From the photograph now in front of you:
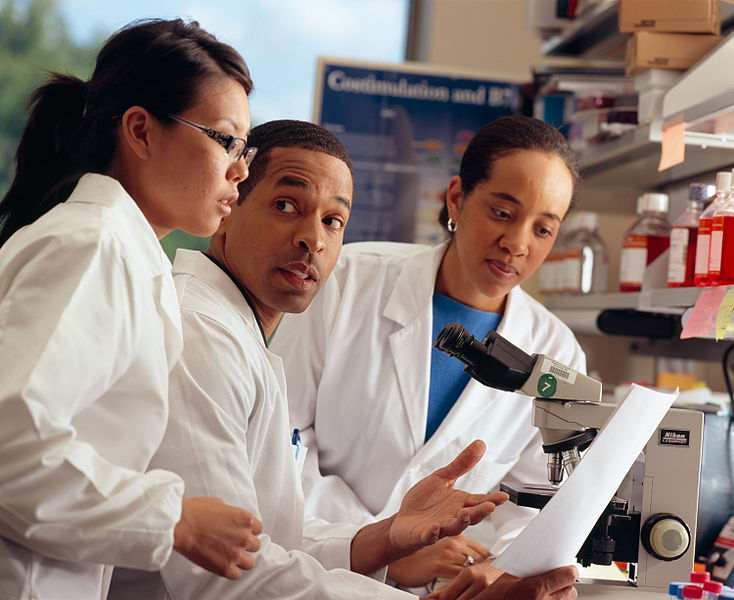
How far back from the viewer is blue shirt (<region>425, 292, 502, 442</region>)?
1.79 m

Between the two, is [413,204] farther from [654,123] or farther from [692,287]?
[692,287]

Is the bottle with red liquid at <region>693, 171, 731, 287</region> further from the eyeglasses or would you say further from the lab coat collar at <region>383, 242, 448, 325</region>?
the eyeglasses

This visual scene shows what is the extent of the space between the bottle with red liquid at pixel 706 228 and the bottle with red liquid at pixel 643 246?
1.45 feet

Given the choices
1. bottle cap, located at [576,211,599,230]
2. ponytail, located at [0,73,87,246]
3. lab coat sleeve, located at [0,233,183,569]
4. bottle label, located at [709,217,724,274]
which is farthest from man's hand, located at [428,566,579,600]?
bottle cap, located at [576,211,599,230]

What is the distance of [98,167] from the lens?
43.8 inches

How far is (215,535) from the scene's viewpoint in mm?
883

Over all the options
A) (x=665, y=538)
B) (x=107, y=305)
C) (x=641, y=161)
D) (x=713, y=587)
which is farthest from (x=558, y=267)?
(x=107, y=305)

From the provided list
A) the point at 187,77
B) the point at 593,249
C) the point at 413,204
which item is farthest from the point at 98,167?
the point at 413,204

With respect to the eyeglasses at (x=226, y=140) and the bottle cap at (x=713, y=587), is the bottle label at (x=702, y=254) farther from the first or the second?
the eyeglasses at (x=226, y=140)

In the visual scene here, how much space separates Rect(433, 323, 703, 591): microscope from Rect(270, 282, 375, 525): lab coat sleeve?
0.49m

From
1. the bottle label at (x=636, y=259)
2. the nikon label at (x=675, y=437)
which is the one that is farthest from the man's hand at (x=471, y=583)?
the bottle label at (x=636, y=259)

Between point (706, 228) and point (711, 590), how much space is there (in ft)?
2.48

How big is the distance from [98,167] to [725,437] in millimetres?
1406

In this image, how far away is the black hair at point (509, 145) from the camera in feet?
5.61
